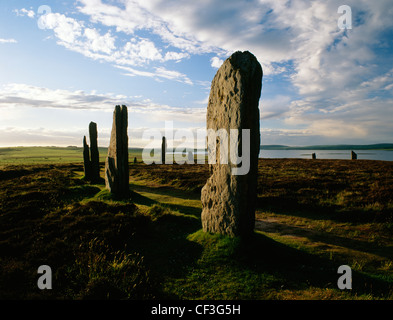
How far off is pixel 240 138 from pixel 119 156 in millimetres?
9067

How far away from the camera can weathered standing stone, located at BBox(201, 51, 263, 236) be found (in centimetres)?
666

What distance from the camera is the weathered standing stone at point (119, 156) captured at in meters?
13.7

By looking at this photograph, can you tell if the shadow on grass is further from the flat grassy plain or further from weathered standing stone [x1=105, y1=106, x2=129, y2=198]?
weathered standing stone [x1=105, y1=106, x2=129, y2=198]

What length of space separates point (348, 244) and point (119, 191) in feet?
36.4

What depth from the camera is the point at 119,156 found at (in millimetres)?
13781

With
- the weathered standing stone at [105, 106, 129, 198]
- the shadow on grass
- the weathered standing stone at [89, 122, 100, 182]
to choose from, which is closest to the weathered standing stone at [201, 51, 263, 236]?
the shadow on grass

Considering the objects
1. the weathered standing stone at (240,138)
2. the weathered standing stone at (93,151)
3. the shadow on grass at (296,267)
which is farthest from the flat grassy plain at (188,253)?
the weathered standing stone at (93,151)

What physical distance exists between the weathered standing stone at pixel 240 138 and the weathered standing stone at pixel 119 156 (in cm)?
794

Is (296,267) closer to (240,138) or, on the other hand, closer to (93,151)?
(240,138)

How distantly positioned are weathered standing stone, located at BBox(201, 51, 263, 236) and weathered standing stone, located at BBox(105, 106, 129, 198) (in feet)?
26.0

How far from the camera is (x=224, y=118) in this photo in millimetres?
7105

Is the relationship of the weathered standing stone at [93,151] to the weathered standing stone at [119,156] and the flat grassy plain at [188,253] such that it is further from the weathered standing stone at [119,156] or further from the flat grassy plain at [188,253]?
the flat grassy plain at [188,253]
